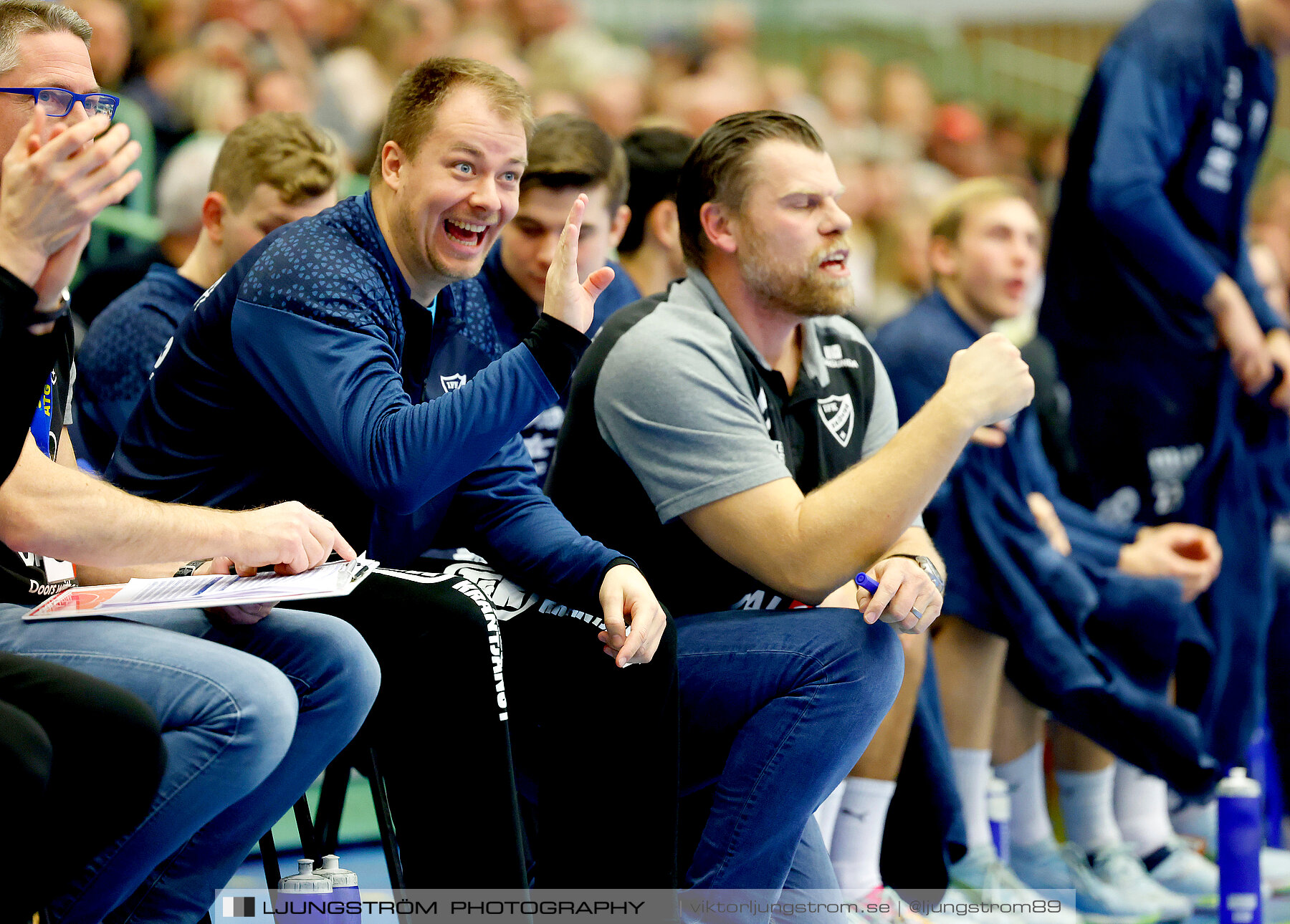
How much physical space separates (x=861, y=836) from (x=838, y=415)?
850mm

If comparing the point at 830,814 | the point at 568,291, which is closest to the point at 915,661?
the point at 830,814

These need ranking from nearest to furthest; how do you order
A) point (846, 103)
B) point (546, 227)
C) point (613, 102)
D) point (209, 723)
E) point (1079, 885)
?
point (209, 723), point (546, 227), point (1079, 885), point (613, 102), point (846, 103)

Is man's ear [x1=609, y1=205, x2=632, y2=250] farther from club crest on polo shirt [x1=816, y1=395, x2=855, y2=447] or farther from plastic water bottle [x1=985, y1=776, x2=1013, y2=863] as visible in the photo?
plastic water bottle [x1=985, y1=776, x2=1013, y2=863]

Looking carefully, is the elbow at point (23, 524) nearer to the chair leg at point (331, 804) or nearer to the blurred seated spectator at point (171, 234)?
the chair leg at point (331, 804)

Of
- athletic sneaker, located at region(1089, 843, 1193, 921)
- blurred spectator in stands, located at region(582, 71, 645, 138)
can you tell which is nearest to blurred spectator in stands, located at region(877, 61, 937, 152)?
blurred spectator in stands, located at region(582, 71, 645, 138)

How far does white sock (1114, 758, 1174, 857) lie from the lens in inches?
140

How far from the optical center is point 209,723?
1698mm

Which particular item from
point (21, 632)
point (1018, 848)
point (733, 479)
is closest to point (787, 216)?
point (733, 479)

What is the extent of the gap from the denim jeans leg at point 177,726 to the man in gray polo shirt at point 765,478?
2.39 feet

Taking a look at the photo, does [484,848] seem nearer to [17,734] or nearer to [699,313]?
[17,734]

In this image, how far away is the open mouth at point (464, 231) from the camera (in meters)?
2.16

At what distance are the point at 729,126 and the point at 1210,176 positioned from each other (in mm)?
1911

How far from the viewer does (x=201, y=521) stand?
1.79 meters

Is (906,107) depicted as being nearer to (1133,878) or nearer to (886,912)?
(1133,878)
